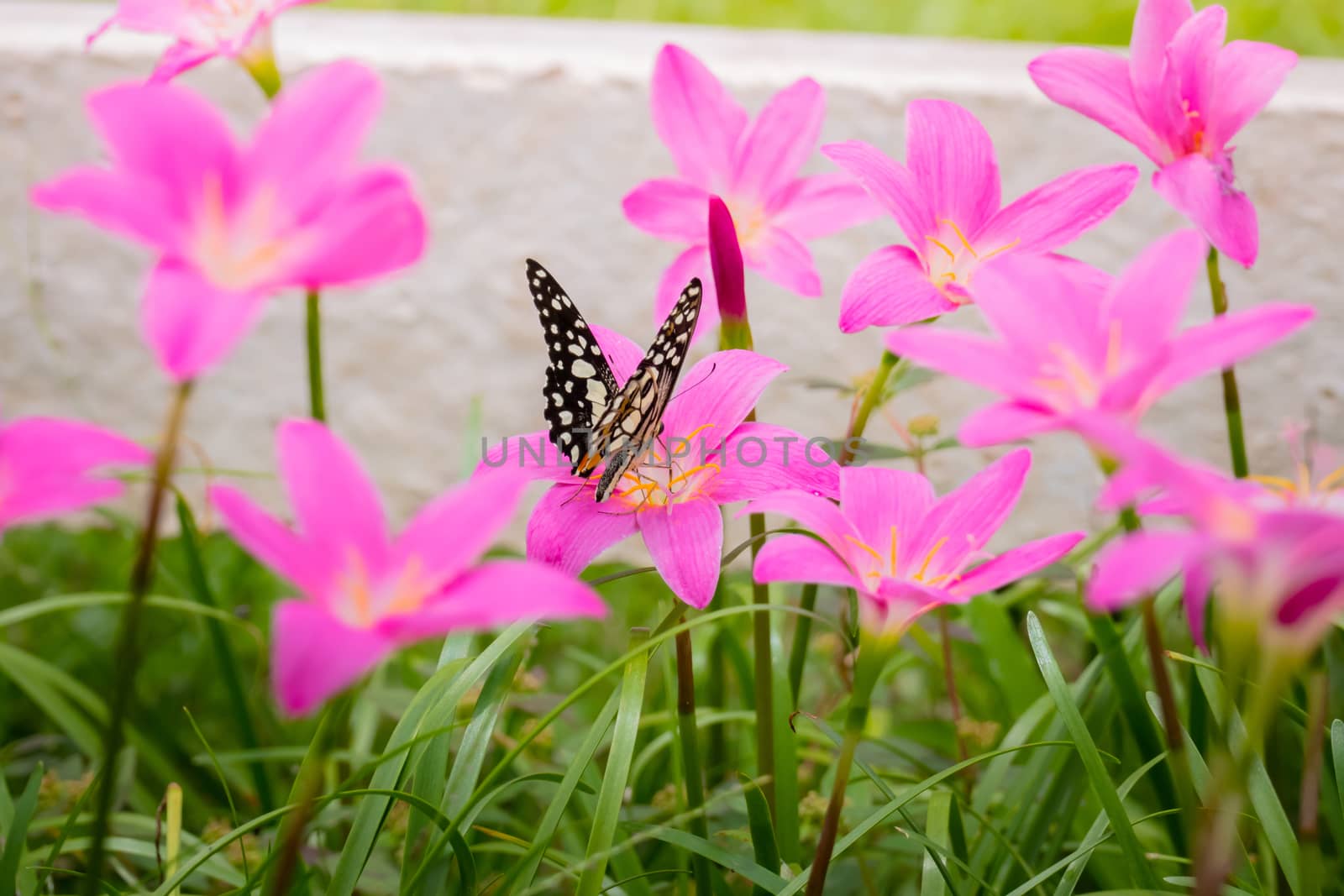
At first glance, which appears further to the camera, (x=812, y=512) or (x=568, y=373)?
(x=568, y=373)

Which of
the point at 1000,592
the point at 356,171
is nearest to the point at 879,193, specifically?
the point at 356,171

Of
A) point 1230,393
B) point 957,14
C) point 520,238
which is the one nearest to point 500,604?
point 1230,393

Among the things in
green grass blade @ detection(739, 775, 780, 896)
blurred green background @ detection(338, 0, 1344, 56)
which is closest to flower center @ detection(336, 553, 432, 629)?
green grass blade @ detection(739, 775, 780, 896)

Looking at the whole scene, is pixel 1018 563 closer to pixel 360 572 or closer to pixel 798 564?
pixel 798 564

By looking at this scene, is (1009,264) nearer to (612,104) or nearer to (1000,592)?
(1000,592)

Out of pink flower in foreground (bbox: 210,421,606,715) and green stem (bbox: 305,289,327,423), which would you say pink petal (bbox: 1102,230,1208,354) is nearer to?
pink flower in foreground (bbox: 210,421,606,715)

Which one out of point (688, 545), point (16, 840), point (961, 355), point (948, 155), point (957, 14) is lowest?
point (16, 840)

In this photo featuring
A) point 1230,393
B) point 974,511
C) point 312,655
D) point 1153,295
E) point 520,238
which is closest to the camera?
point 312,655
